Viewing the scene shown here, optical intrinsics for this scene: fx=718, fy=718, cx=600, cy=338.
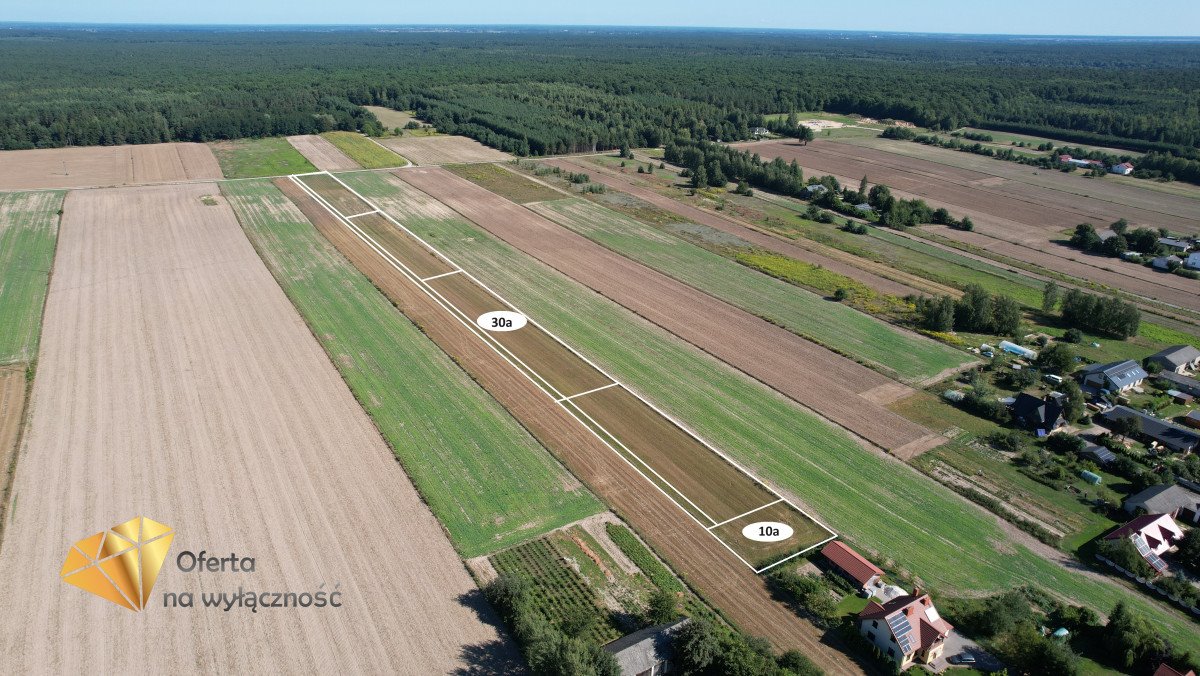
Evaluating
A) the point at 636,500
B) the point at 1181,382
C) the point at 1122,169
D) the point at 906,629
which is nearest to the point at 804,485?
the point at 636,500

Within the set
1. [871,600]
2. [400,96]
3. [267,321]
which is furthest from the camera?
[400,96]

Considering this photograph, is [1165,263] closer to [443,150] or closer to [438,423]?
[438,423]

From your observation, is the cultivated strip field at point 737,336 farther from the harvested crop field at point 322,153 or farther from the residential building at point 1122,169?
the residential building at point 1122,169

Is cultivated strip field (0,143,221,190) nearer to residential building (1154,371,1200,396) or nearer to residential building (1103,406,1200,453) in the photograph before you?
residential building (1103,406,1200,453)

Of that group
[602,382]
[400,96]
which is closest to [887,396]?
[602,382]

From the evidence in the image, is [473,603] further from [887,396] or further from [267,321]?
[267,321]

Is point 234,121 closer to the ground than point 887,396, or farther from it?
farther from it
